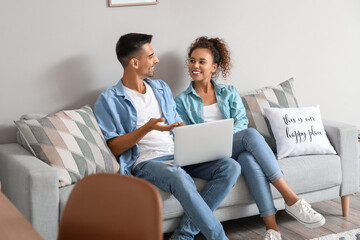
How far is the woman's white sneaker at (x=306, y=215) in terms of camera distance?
2.87 meters

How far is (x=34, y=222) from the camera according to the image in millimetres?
2482

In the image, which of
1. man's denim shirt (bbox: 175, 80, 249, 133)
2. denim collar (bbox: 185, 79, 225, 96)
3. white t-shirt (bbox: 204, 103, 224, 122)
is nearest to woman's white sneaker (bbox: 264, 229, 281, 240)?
man's denim shirt (bbox: 175, 80, 249, 133)

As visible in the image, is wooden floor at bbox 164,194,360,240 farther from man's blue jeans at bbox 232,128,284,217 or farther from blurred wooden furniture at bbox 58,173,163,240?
blurred wooden furniture at bbox 58,173,163,240

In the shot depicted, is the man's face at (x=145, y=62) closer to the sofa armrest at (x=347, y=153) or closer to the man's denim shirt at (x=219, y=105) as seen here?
the man's denim shirt at (x=219, y=105)

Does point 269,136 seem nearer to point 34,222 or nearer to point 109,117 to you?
point 109,117

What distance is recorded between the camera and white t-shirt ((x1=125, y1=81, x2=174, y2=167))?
297 cm

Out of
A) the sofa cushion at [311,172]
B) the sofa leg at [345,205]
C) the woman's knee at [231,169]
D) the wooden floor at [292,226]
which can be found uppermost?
the woman's knee at [231,169]

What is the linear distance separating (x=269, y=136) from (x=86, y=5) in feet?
4.33

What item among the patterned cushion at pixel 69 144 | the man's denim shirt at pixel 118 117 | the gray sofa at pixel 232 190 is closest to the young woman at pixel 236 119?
the gray sofa at pixel 232 190

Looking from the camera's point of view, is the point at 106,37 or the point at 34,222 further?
the point at 106,37

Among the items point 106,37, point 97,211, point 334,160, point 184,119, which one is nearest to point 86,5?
point 106,37

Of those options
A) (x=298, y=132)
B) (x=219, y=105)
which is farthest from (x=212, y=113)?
(x=298, y=132)

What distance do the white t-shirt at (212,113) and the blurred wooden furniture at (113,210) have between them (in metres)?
1.89

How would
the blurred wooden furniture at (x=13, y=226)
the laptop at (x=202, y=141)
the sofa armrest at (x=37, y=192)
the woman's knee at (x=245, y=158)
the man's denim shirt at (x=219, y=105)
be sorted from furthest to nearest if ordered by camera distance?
the man's denim shirt at (x=219, y=105) < the woman's knee at (x=245, y=158) < the laptop at (x=202, y=141) < the sofa armrest at (x=37, y=192) < the blurred wooden furniture at (x=13, y=226)
